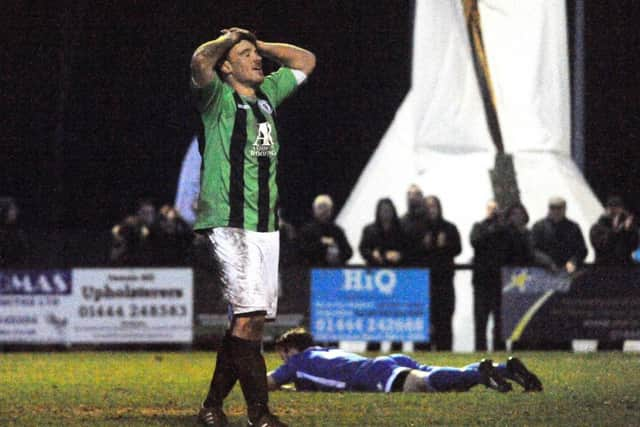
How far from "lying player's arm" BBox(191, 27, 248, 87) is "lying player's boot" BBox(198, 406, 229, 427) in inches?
76.4

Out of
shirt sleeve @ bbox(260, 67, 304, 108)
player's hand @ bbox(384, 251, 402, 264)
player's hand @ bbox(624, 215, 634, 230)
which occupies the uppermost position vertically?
shirt sleeve @ bbox(260, 67, 304, 108)

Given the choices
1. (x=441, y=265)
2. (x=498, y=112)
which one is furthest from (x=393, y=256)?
(x=498, y=112)

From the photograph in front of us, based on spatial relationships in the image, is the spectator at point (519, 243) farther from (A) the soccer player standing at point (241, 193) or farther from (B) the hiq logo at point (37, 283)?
(A) the soccer player standing at point (241, 193)

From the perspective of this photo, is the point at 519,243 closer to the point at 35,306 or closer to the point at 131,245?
the point at 131,245

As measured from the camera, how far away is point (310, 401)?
12.1 m

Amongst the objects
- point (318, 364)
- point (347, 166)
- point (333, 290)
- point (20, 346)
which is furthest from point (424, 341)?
point (347, 166)

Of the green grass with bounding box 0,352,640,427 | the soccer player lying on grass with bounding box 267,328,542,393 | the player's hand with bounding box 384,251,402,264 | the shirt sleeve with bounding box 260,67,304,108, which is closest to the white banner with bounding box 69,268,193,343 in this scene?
→ the player's hand with bounding box 384,251,402,264

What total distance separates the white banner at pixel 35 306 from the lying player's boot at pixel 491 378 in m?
9.46

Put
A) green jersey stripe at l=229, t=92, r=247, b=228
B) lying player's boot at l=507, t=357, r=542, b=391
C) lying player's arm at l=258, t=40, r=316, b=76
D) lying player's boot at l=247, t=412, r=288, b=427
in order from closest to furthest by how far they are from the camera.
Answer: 1. lying player's boot at l=247, t=412, r=288, b=427
2. green jersey stripe at l=229, t=92, r=247, b=228
3. lying player's arm at l=258, t=40, r=316, b=76
4. lying player's boot at l=507, t=357, r=542, b=391

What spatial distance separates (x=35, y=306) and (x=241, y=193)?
37.7 feet

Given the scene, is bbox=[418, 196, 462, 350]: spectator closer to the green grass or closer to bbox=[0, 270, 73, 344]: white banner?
the green grass

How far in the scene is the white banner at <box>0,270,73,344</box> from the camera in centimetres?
2064

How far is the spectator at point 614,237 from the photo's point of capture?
2044 centimetres

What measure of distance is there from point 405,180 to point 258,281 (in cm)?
1568
